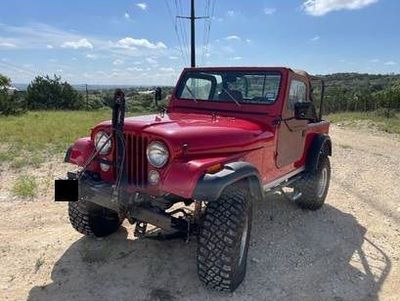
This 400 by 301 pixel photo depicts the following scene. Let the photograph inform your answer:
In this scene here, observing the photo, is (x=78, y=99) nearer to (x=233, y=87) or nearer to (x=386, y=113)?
(x=386, y=113)

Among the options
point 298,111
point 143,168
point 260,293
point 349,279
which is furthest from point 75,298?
point 298,111

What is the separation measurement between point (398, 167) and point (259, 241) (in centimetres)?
575

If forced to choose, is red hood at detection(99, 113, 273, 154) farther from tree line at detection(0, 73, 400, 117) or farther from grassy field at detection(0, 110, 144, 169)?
tree line at detection(0, 73, 400, 117)

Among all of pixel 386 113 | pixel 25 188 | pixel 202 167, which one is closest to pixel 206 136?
pixel 202 167

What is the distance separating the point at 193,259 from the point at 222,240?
91 cm

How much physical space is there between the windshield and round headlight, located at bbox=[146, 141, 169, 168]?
5.13 feet

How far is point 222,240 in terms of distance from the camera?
138 inches

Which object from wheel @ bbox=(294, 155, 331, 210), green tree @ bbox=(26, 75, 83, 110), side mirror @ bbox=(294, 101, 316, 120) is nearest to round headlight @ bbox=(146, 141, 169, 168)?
side mirror @ bbox=(294, 101, 316, 120)

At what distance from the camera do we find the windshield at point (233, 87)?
4.84 meters

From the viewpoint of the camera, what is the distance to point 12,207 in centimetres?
→ 572

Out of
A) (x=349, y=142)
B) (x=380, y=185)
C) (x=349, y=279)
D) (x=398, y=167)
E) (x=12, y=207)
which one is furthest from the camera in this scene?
(x=349, y=142)

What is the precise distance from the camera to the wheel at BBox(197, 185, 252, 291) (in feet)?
11.5

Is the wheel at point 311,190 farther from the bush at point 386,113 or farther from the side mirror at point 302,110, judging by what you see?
the bush at point 386,113

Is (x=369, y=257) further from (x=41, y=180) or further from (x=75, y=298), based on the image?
(x=41, y=180)
